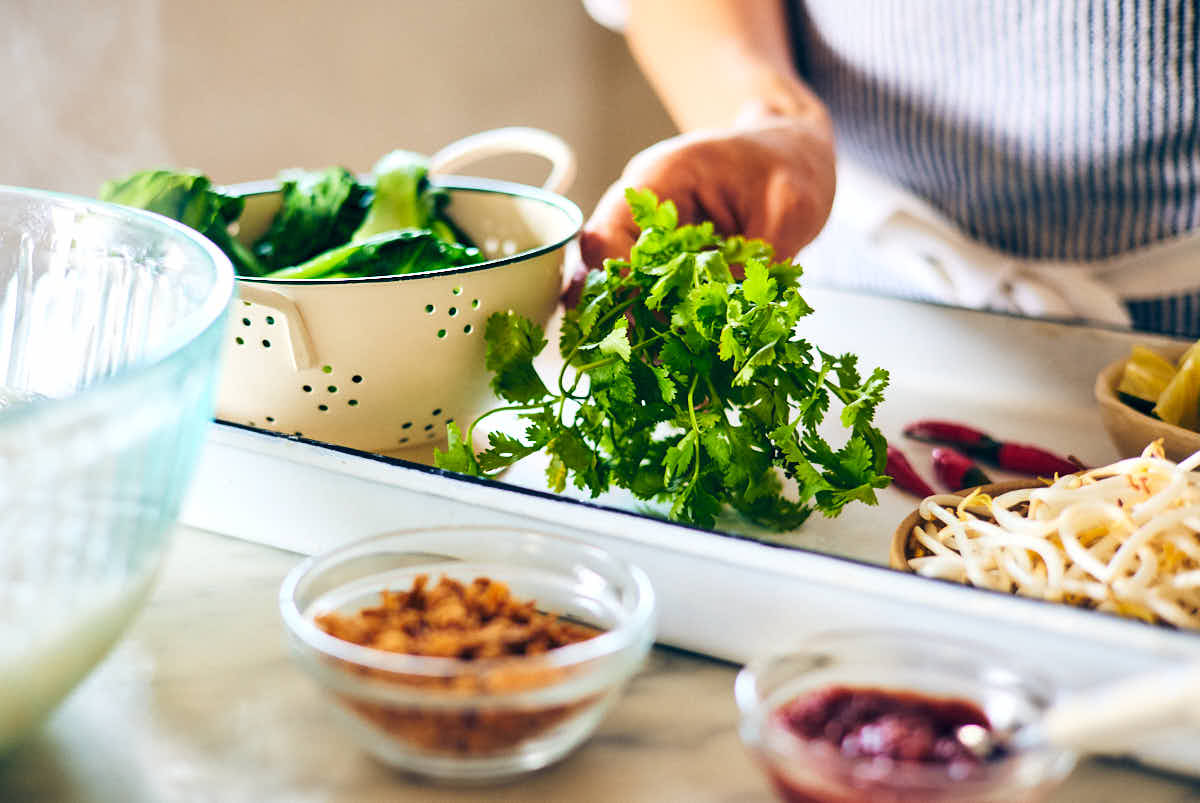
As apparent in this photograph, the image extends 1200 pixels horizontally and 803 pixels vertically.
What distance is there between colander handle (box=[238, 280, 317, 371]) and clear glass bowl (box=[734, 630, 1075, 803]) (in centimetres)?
40

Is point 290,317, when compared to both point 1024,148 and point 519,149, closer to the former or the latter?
point 519,149

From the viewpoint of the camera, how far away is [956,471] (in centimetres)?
95

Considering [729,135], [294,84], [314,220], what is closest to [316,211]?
[314,220]

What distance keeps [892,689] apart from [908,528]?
0.68ft

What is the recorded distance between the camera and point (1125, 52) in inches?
52.9

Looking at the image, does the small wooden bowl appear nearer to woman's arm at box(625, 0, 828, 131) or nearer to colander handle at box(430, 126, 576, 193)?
colander handle at box(430, 126, 576, 193)

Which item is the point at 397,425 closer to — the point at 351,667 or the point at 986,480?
the point at 351,667

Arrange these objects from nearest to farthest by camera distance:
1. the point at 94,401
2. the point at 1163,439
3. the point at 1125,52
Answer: the point at 94,401
the point at 1163,439
the point at 1125,52

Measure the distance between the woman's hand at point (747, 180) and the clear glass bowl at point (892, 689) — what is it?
53 cm

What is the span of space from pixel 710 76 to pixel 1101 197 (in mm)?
503

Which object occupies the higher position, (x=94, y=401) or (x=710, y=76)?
(x=94, y=401)

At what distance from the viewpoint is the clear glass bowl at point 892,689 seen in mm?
488

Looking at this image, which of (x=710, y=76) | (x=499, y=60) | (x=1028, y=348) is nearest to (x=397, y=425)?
(x=1028, y=348)

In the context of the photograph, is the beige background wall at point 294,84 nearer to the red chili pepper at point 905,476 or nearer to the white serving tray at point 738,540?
the white serving tray at point 738,540
